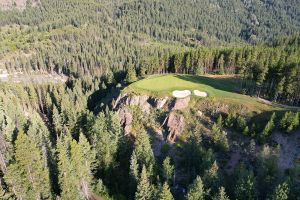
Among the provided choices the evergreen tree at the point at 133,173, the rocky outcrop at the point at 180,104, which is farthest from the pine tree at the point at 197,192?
the rocky outcrop at the point at 180,104

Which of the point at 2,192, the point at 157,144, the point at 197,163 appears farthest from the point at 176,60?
the point at 2,192

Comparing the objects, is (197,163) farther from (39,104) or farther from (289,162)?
(39,104)

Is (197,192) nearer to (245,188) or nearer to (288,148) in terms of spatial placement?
(245,188)

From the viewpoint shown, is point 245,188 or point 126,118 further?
point 126,118

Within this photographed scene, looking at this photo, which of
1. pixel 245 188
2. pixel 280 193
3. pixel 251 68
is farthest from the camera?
pixel 251 68

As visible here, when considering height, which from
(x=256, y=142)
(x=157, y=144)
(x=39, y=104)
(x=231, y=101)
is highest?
(x=231, y=101)

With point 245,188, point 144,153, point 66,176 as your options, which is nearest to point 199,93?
point 144,153

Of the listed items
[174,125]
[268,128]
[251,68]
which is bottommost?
[174,125]
